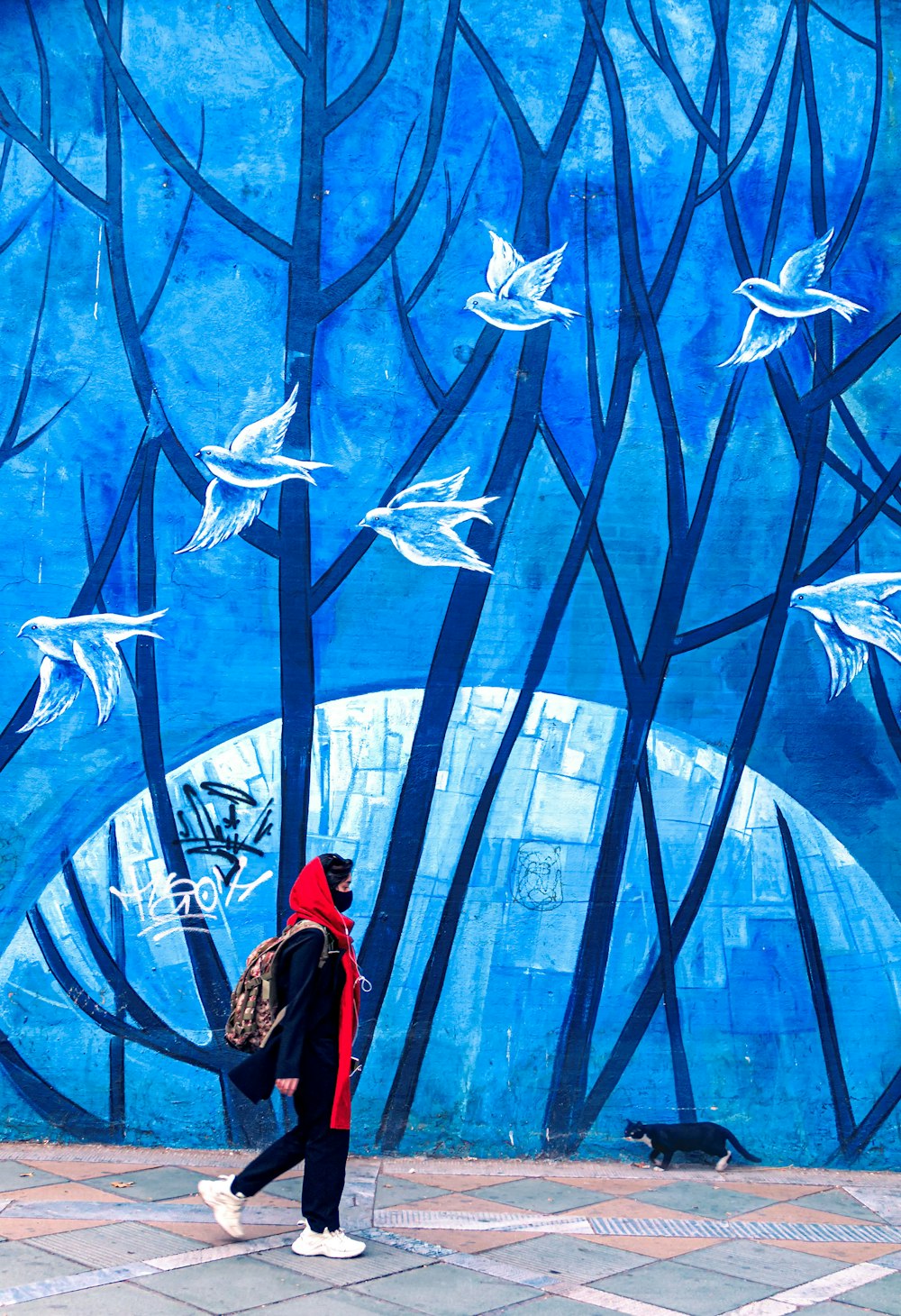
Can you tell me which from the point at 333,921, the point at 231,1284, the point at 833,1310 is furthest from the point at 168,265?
the point at 833,1310

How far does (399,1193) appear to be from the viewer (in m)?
5.86

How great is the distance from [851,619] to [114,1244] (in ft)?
15.3

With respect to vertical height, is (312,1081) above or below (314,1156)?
above

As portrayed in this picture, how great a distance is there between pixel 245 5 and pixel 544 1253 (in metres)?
6.43

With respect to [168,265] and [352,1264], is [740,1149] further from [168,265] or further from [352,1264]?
[168,265]

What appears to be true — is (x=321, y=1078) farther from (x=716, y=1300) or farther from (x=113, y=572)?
(x=113, y=572)

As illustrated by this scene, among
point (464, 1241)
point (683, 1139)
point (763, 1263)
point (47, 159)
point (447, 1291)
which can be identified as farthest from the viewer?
point (47, 159)

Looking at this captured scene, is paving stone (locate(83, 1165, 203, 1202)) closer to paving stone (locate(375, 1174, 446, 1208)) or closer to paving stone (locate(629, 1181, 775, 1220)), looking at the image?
paving stone (locate(375, 1174, 446, 1208))

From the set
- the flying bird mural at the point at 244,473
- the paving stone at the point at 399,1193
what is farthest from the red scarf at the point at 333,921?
the flying bird mural at the point at 244,473

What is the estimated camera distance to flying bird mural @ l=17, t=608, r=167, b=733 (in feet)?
21.7

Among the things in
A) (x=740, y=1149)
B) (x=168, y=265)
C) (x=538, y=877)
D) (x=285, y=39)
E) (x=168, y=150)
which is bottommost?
(x=740, y=1149)

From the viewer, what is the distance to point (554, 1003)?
652 cm

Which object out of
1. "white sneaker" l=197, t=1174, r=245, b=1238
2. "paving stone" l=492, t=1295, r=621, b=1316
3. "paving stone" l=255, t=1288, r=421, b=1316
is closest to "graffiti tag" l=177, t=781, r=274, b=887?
"white sneaker" l=197, t=1174, r=245, b=1238

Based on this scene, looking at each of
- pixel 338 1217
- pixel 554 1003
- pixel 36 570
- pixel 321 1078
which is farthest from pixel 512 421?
pixel 338 1217
